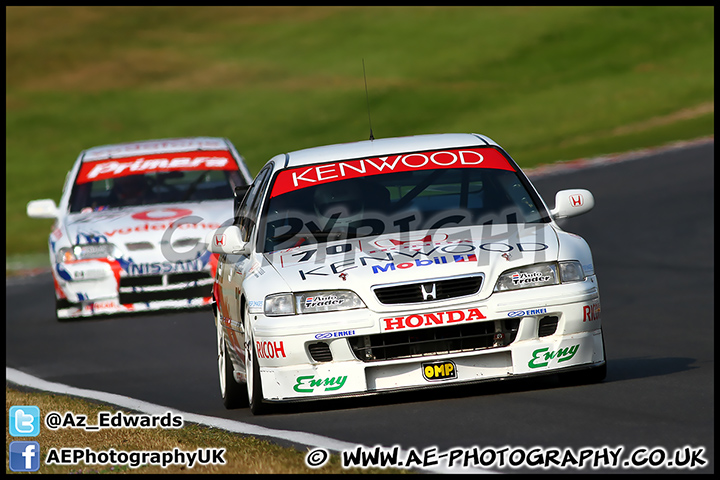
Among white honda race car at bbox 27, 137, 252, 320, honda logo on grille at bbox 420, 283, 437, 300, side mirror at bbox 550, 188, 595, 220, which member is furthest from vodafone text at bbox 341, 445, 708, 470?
white honda race car at bbox 27, 137, 252, 320

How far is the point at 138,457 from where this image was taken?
242 inches

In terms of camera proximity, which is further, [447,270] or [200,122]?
[200,122]

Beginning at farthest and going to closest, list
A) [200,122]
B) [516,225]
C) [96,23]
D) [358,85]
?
1. [96,23]
2. [358,85]
3. [200,122]
4. [516,225]

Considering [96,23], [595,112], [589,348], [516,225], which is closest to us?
[589,348]

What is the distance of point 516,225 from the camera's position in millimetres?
7754

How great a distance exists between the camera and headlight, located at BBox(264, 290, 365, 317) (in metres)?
7.02

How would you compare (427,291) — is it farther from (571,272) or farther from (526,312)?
(571,272)

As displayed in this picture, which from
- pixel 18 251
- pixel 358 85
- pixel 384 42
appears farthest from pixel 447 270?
pixel 384 42

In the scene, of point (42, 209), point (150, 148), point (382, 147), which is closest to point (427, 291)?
point (382, 147)

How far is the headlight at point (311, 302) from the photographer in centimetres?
702

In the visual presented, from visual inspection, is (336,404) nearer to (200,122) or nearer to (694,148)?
(694,148)

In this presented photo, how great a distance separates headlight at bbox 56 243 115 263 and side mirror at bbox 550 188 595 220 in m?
6.21

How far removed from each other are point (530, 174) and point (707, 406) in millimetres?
16838

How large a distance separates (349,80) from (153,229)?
36.1 metres
